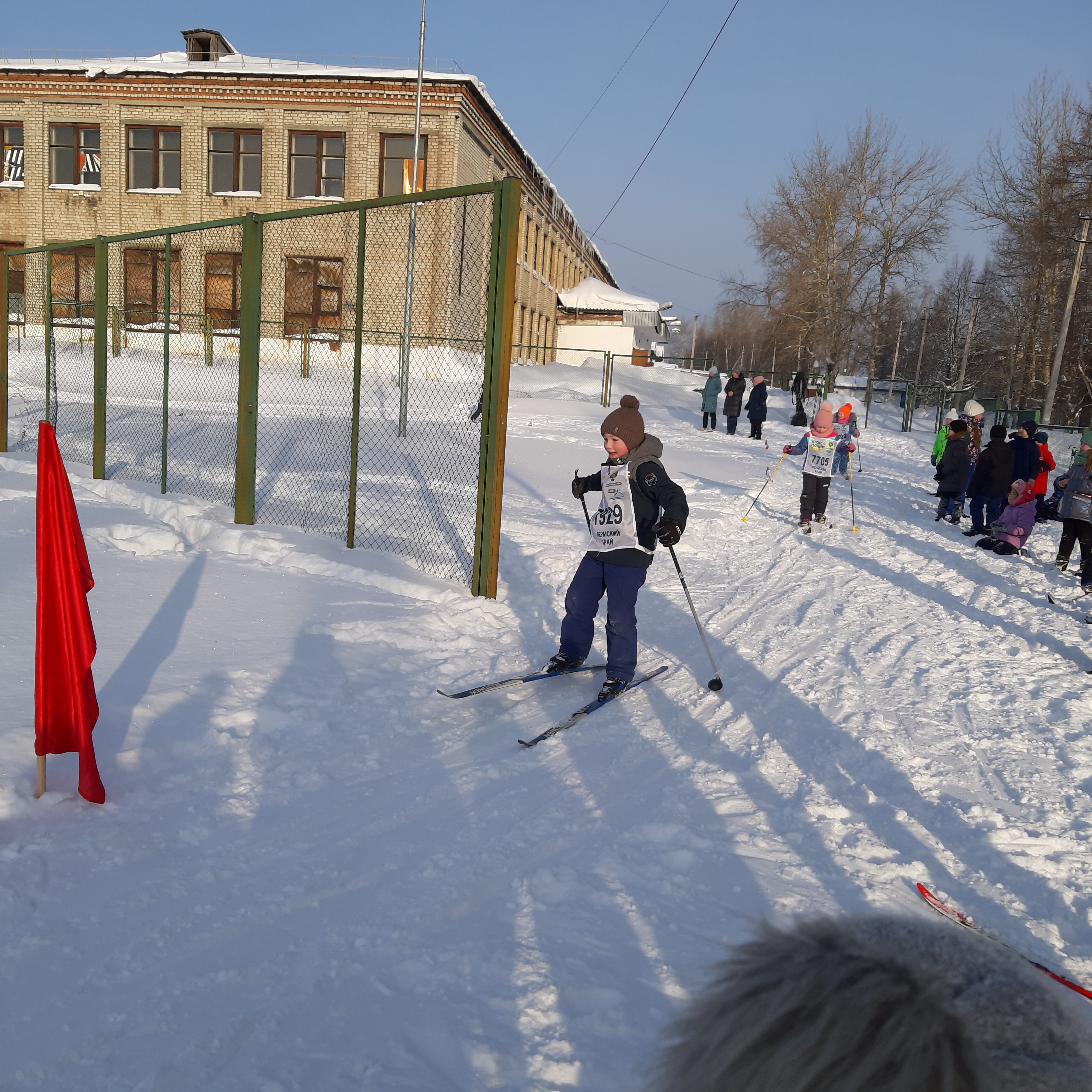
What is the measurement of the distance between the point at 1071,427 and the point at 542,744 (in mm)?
23163

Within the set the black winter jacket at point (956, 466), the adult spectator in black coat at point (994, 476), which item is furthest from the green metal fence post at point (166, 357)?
the black winter jacket at point (956, 466)

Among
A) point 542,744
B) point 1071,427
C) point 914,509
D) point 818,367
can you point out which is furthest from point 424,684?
point 818,367

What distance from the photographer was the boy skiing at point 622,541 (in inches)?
207

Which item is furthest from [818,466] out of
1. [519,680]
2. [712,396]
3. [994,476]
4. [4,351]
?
[712,396]

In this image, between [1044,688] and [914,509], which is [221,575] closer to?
[1044,688]

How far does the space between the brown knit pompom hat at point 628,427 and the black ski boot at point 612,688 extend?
144 centimetres

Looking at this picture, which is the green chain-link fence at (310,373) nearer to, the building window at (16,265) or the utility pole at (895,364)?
the building window at (16,265)

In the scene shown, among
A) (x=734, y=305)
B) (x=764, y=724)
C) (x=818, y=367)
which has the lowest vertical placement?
(x=764, y=724)

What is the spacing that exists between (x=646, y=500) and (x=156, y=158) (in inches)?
1167

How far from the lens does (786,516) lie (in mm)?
12820

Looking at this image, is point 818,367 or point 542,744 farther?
point 818,367

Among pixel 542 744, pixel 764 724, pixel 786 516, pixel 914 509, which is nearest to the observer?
pixel 542 744

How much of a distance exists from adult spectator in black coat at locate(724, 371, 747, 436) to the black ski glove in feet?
62.4

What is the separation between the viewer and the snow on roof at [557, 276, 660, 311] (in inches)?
1781
